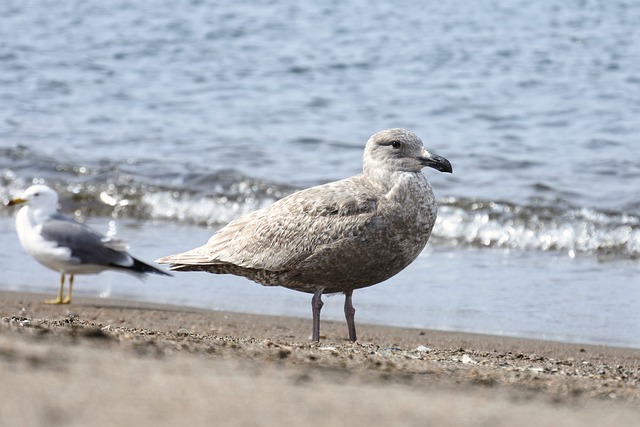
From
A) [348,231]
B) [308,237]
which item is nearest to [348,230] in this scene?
[348,231]

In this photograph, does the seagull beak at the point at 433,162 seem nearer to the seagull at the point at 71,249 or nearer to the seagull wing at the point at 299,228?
the seagull wing at the point at 299,228

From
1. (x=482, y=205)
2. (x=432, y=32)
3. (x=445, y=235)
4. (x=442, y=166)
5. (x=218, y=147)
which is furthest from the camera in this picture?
(x=432, y=32)

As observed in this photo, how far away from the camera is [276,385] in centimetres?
326

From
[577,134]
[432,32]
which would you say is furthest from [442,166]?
[432,32]

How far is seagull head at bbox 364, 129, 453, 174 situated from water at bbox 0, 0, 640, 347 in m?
1.44

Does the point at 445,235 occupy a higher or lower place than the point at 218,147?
lower

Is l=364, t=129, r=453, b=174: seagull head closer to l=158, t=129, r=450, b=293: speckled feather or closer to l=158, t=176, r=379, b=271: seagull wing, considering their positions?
l=158, t=129, r=450, b=293: speckled feather

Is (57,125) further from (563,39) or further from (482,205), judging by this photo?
(563,39)

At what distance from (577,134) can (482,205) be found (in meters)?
3.44

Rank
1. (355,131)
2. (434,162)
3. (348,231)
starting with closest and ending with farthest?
(348,231) < (434,162) < (355,131)

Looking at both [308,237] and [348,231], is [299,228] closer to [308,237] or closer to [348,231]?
[308,237]

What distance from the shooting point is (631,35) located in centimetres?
1914

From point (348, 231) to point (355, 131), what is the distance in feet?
27.6

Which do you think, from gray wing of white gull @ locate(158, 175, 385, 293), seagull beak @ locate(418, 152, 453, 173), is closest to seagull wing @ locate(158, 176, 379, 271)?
gray wing of white gull @ locate(158, 175, 385, 293)
